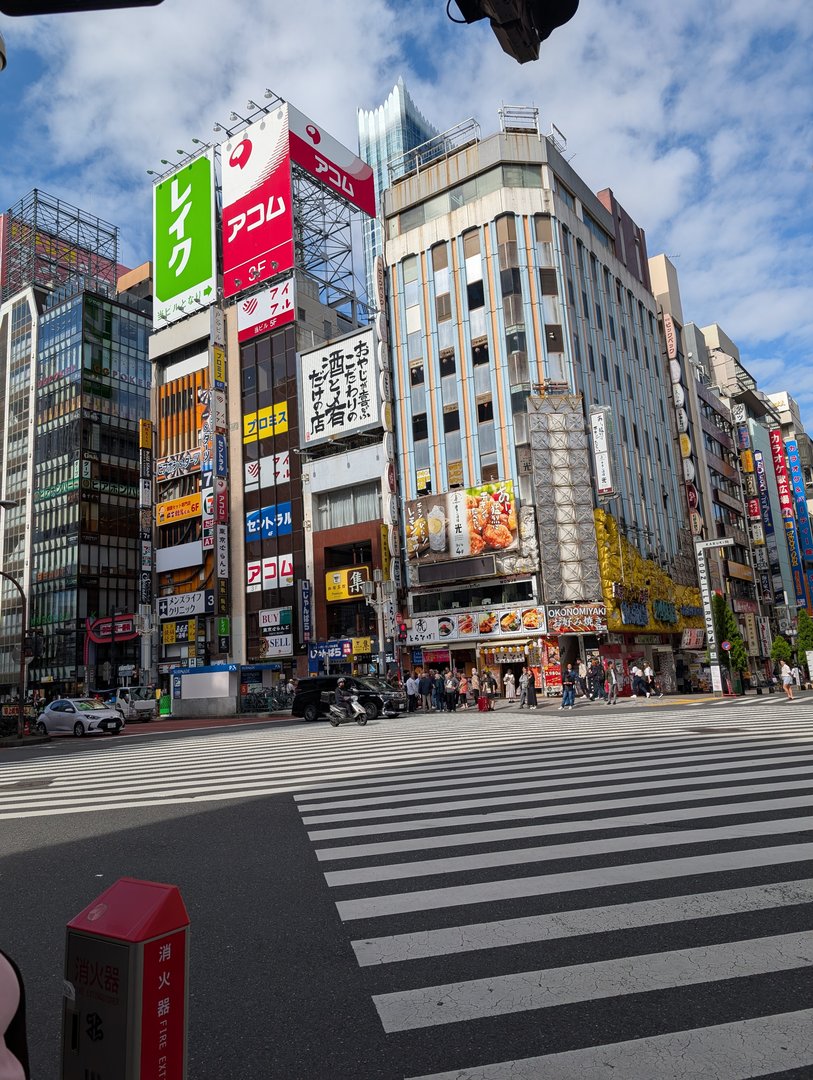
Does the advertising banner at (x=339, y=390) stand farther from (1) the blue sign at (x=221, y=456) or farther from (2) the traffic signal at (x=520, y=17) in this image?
(2) the traffic signal at (x=520, y=17)

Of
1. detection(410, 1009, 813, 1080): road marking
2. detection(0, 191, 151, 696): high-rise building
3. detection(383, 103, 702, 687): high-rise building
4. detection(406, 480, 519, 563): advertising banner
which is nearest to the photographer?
detection(410, 1009, 813, 1080): road marking

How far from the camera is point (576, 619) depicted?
1553 inches

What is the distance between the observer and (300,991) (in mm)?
Result: 4074

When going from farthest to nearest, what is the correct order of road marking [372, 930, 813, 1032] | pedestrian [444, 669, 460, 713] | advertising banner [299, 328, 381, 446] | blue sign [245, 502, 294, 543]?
blue sign [245, 502, 294, 543]
advertising banner [299, 328, 381, 446]
pedestrian [444, 669, 460, 713]
road marking [372, 930, 813, 1032]

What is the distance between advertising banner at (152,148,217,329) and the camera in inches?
2336

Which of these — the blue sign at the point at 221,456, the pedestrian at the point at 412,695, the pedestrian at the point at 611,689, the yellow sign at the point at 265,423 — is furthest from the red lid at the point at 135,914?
the blue sign at the point at 221,456

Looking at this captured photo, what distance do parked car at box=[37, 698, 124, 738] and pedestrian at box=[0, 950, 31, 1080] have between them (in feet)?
95.7

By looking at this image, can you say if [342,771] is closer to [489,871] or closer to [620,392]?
[489,871]

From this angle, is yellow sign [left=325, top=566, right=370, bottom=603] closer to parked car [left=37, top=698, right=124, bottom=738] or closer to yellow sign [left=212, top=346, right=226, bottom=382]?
yellow sign [left=212, top=346, right=226, bottom=382]

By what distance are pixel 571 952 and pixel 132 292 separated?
9748 cm

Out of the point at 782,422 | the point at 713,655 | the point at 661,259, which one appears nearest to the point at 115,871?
the point at 713,655

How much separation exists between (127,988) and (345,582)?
4669cm

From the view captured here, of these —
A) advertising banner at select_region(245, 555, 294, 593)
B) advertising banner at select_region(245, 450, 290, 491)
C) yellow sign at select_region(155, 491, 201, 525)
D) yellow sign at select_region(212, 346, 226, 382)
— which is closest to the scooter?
advertising banner at select_region(245, 555, 294, 593)

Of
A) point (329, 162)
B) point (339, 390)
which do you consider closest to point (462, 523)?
point (339, 390)
